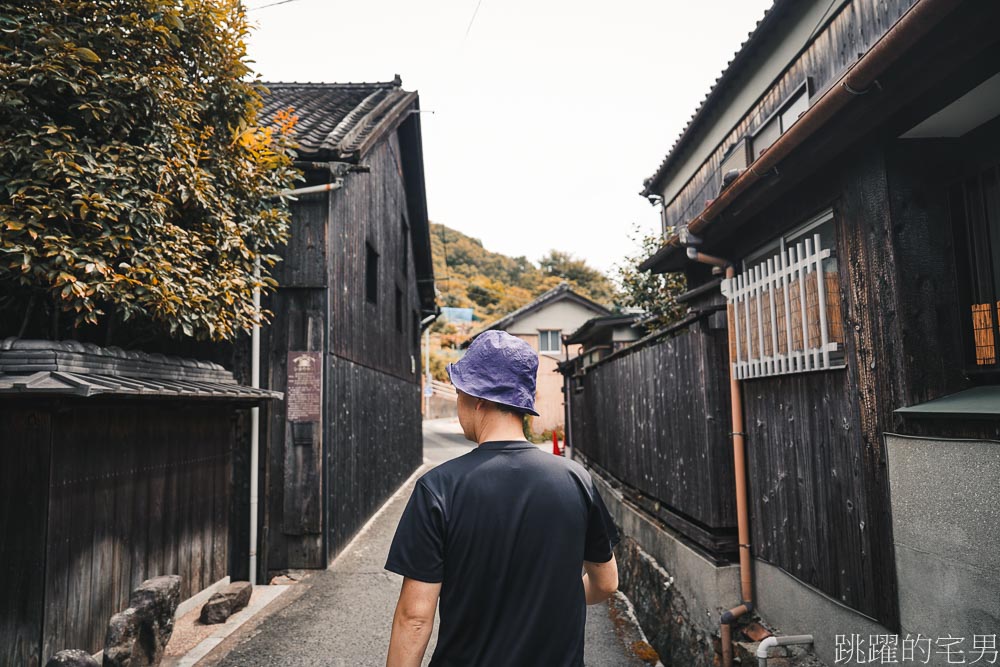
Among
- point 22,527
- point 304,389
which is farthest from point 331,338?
point 22,527

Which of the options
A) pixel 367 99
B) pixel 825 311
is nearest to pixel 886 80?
pixel 825 311

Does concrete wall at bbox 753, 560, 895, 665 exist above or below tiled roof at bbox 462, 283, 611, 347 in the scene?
below

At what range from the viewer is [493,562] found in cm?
190

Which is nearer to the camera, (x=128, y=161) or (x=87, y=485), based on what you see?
(x=87, y=485)

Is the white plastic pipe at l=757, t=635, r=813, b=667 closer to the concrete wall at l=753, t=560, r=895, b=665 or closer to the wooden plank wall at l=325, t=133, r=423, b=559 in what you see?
the concrete wall at l=753, t=560, r=895, b=665

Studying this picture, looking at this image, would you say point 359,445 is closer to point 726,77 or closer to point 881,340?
point 881,340

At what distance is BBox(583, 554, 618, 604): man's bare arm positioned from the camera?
226cm

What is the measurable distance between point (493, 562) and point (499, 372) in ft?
2.06

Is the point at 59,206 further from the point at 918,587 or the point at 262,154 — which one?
the point at 918,587

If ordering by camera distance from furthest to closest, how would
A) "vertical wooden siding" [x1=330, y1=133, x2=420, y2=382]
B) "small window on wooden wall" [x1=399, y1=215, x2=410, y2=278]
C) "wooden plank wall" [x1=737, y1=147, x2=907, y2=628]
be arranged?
"small window on wooden wall" [x1=399, y1=215, x2=410, y2=278] < "vertical wooden siding" [x1=330, y1=133, x2=420, y2=382] < "wooden plank wall" [x1=737, y1=147, x2=907, y2=628]

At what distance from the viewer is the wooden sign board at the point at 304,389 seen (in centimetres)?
816

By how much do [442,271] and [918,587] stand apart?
62589 millimetres

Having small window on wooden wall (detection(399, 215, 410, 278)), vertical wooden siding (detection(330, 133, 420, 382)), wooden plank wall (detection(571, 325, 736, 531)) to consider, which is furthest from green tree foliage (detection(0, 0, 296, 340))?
small window on wooden wall (detection(399, 215, 410, 278))

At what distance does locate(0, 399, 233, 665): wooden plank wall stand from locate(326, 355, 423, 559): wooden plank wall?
2122 millimetres
